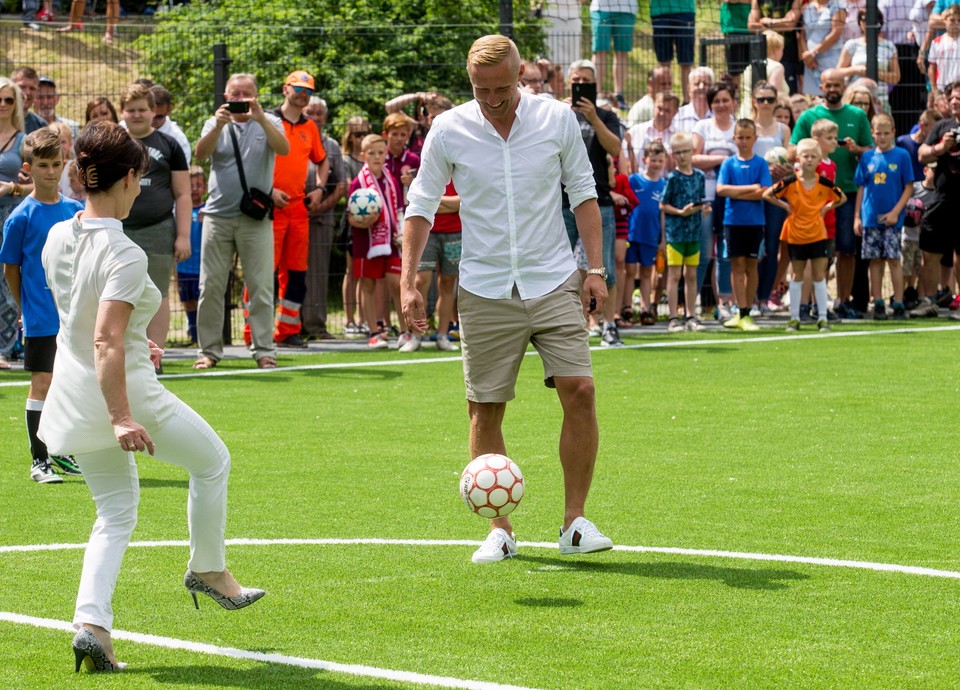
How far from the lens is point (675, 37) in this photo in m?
19.4

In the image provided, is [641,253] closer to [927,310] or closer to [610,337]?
[610,337]

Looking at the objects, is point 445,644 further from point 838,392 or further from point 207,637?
point 838,392

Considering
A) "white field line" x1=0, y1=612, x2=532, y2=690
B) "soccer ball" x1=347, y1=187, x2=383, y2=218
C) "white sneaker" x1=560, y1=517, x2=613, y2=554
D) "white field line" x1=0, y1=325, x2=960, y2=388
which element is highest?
"soccer ball" x1=347, y1=187, x2=383, y2=218

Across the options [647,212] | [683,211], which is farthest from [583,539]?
[647,212]

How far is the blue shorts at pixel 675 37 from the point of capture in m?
19.7

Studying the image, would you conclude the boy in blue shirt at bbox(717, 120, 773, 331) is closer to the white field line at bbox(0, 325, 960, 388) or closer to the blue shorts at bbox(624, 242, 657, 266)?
the white field line at bbox(0, 325, 960, 388)

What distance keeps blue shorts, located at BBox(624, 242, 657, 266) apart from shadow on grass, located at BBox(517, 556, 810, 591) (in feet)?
34.0

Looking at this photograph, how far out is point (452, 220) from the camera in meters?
14.3

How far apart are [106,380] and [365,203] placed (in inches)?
390

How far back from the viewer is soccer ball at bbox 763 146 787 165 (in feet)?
54.0

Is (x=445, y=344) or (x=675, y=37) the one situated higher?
(x=675, y=37)

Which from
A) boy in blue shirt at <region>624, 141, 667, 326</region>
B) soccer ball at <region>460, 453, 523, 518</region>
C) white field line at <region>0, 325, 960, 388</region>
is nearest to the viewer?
soccer ball at <region>460, 453, 523, 518</region>

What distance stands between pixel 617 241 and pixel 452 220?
243 cm

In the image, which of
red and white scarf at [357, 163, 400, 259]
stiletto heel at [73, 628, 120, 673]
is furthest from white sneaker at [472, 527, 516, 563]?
red and white scarf at [357, 163, 400, 259]
